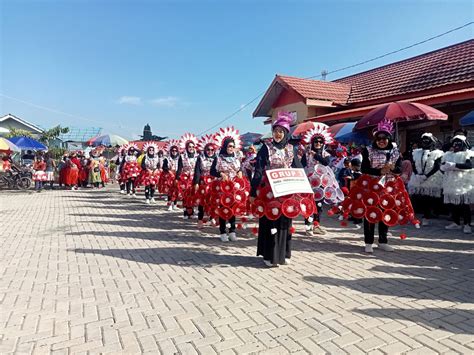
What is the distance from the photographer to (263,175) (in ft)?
15.7

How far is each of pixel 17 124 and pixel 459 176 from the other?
116 ft

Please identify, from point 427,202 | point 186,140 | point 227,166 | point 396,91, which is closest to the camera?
point 227,166

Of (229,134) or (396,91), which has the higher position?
(396,91)

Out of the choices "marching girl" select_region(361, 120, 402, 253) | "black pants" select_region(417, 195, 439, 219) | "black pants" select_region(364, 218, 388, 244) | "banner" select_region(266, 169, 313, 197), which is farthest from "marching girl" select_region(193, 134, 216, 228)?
"black pants" select_region(417, 195, 439, 219)

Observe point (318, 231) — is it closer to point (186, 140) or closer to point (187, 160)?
point (187, 160)

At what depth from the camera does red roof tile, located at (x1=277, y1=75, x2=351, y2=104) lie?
1484 centimetres

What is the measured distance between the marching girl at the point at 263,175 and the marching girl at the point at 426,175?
12.9 ft

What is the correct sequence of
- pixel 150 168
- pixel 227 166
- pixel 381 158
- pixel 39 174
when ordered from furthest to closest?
pixel 39 174 → pixel 150 168 → pixel 227 166 → pixel 381 158

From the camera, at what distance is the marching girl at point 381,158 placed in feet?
17.3

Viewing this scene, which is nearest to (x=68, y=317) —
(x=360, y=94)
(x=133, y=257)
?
(x=133, y=257)

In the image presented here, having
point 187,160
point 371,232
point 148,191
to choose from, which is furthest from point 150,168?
point 371,232

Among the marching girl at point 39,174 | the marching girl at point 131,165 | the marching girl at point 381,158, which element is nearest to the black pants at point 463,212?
the marching girl at point 381,158

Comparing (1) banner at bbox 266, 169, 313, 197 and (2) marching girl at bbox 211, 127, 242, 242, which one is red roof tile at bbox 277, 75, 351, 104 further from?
(1) banner at bbox 266, 169, 313, 197

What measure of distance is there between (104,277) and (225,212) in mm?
2339
